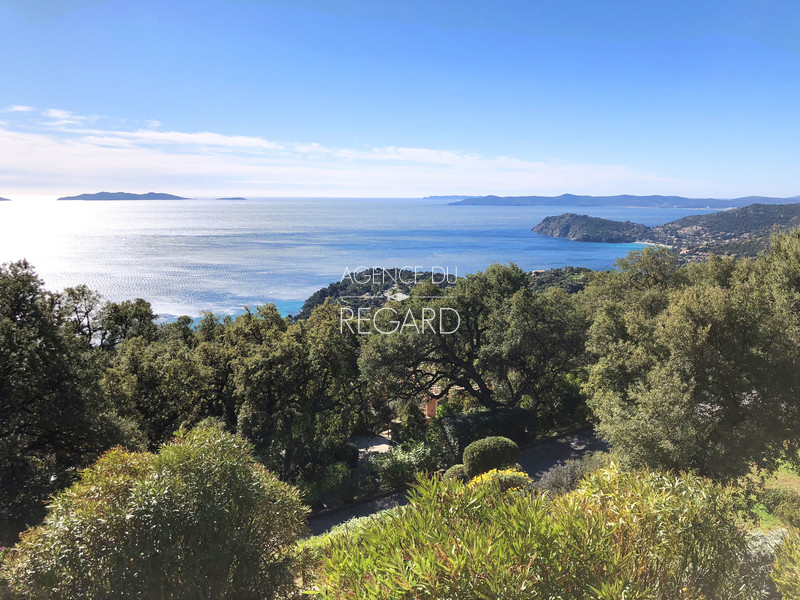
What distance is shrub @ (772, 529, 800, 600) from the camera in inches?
207

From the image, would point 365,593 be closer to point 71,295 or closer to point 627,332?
point 627,332

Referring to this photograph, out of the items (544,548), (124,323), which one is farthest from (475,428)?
(124,323)

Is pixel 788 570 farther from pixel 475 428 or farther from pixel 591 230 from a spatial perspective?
pixel 591 230

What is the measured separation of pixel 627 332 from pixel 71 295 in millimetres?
25969

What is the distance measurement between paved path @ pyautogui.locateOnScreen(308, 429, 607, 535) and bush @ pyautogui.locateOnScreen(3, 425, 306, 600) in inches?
286

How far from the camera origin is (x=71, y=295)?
2277cm

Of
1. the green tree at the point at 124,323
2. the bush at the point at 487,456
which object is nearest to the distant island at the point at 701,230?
the bush at the point at 487,456

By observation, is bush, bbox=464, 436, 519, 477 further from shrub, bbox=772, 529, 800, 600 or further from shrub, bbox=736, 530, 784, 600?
shrub, bbox=772, 529, 800, 600

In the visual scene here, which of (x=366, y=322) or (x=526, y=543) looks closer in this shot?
(x=526, y=543)

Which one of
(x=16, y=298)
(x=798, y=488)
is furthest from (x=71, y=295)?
(x=798, y=488)

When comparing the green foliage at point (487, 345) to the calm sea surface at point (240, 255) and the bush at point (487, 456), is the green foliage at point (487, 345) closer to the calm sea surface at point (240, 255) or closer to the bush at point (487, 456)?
the bush at point (487, 456)

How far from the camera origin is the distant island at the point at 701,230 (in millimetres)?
86312

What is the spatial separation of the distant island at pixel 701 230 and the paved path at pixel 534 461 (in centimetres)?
6660

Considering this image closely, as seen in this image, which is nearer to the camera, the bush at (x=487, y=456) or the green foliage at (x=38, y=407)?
the green foliage at (x=38, y=407)
